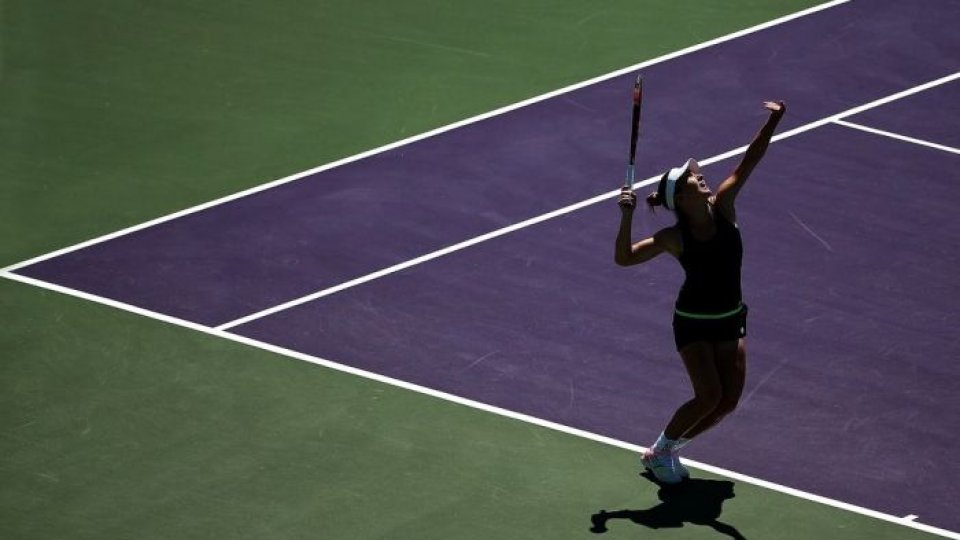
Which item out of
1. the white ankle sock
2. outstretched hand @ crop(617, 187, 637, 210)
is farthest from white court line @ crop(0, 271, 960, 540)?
outstretched hand @ crop(617, 187, 637, 210)

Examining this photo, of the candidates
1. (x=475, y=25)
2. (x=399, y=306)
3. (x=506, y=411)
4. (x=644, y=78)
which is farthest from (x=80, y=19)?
(x=506, y=411)

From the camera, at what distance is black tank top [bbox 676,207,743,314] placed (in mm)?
14805

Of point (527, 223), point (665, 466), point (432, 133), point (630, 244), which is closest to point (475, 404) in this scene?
point (665, 466)

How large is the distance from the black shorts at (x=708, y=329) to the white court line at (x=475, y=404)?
3.43 ft

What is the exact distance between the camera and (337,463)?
50.5ft

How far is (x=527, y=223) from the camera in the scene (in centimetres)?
1917

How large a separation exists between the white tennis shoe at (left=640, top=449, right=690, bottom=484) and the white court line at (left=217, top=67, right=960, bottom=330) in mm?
3707

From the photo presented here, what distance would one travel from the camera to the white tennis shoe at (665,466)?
1509cm

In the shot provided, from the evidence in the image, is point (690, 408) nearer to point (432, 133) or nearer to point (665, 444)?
point (665, 444)

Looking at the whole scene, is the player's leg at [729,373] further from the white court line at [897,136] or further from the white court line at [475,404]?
the white court line at [897,136]

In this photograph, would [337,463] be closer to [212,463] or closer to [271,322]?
[212,463]

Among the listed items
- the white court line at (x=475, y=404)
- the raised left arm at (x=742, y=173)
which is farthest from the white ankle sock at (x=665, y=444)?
the raised left arm at (x=742, y=173)

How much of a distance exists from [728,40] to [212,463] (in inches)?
379

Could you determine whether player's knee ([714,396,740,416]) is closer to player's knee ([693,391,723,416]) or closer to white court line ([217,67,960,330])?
player's knee ([693,391,723,416])
